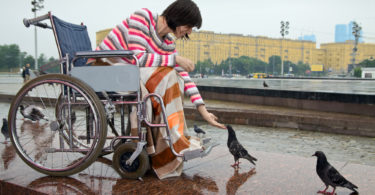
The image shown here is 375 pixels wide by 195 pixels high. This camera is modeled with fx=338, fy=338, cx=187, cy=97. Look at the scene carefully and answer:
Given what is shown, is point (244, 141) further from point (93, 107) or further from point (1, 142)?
point (93, 107)

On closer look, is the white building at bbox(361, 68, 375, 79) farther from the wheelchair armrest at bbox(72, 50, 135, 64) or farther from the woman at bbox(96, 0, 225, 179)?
the wheelchair armrest at bbox(72, 50, 135, 64)

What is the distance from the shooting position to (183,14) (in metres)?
2.53

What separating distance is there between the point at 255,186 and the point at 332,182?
530 mm

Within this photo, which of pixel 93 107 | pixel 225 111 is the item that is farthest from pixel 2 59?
pixel 93 107

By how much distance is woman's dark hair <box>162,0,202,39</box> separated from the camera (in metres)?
2.52

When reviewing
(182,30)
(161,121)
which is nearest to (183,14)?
(182,30)

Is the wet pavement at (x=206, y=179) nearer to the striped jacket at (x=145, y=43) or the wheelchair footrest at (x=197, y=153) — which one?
the wheelchair footrest at (x=197, y=153)

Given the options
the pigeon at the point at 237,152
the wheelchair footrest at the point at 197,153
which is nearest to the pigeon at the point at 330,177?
the pigeon at the point at 237,152

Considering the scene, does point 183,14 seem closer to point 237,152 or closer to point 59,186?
point 237,152

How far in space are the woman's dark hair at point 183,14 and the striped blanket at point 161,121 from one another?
1.20 ft

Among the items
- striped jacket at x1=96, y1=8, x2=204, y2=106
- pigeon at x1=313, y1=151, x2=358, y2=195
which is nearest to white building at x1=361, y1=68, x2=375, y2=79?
pigeon at x1=313, y1=151, x2=358, y2=195

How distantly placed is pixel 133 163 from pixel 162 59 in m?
0.82

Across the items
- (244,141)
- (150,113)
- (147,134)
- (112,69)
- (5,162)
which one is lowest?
(244,141)

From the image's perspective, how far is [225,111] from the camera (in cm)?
862
